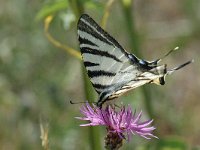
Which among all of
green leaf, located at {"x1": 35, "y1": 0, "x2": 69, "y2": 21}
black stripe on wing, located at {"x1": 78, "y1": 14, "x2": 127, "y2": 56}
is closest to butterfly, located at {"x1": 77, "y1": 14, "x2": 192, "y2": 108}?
→ black stripe on wing, located at {"x1": 78, "y1": 14, "x2": 127, "y2": 56}

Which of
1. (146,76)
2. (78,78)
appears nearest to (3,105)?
(78,78)

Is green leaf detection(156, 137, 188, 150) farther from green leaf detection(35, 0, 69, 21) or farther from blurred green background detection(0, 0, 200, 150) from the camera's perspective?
green leaf detection(35, 0, 69, 21)

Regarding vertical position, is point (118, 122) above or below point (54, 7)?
below

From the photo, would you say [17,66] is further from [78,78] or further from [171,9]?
[171,9]

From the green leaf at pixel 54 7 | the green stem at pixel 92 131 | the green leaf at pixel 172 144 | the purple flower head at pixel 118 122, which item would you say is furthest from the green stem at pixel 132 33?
the purple flower head at pixel 118 122

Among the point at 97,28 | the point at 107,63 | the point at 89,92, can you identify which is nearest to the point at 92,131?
the point at 89,92

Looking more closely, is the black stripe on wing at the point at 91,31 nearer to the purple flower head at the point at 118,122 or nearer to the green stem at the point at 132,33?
the purple flower head at the point at 118,122

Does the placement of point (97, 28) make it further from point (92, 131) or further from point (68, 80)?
point (68, 80)
